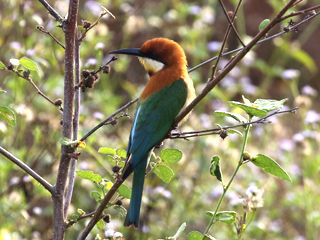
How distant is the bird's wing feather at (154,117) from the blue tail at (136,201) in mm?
50

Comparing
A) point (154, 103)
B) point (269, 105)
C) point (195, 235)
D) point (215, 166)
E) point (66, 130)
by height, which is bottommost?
point (195, 235)

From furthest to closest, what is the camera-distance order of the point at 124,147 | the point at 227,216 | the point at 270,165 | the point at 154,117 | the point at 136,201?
the point at 124,147
the point at 154,117
the point at 136,201
the point at 227,216
the point at 270,165

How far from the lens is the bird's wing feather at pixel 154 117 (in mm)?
1954

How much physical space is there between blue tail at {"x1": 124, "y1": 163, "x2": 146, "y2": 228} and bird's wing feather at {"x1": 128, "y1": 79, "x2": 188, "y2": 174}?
0.05m

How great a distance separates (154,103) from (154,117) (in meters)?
0.11

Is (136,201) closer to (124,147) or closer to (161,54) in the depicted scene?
(161,54)

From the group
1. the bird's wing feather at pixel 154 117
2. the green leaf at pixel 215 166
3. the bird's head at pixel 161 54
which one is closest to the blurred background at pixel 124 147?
the bird's head at pixel 161 54

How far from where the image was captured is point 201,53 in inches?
143

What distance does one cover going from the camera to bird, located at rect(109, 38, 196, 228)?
5.90ft

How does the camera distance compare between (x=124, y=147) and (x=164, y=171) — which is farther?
(x=124, y=147)

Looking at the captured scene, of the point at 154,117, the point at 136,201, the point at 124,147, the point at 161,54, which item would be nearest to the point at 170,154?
the point at 136,201

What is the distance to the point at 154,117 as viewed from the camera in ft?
6.85

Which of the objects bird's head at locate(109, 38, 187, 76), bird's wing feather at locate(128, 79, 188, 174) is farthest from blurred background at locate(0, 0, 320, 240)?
bird's wing feather at locate(128, 79, 188, 174)

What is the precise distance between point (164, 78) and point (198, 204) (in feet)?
4.14
